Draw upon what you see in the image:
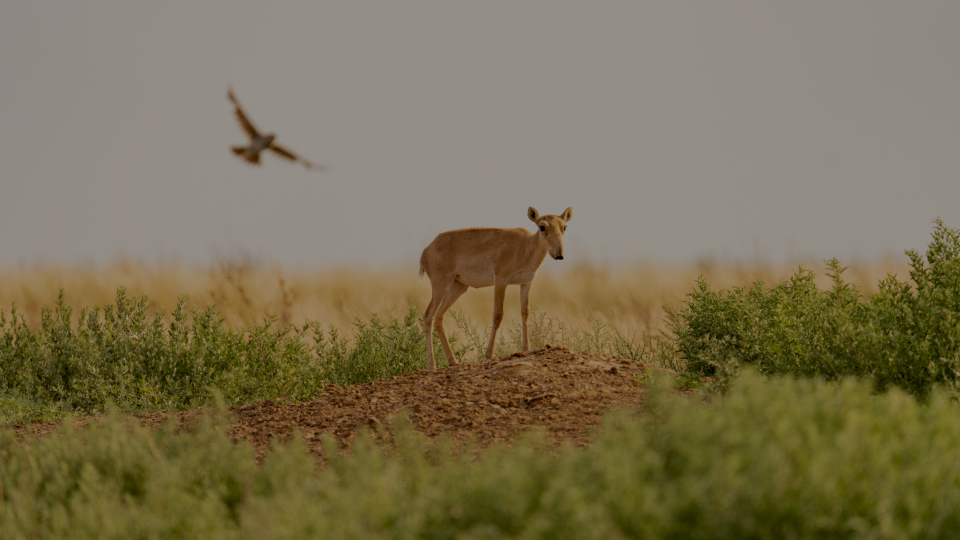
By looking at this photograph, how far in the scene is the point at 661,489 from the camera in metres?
3.50

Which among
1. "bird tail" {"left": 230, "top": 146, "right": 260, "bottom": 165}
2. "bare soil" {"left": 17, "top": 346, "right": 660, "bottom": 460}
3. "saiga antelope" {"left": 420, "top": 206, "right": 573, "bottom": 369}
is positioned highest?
"bird tail" {"left": 230, "top": 146, "right": 260, "bottom": 165}

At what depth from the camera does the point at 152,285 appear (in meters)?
19.8

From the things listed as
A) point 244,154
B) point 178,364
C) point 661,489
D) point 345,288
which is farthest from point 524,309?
point 345,288

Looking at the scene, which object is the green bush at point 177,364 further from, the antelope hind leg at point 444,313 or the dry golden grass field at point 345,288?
the dry golden grass field at point 345,288

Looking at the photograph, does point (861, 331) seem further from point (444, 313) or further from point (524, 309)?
point (444, 313)

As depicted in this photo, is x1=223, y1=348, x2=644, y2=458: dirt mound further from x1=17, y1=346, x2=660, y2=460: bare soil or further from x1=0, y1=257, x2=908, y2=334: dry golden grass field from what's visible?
x1=0, y1=257, x2=908, y2=334: dry golden grass field

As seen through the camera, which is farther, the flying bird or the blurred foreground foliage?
the flying bird

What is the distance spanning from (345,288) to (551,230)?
12372 mm

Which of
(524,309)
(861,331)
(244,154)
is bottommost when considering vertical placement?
(861,331)

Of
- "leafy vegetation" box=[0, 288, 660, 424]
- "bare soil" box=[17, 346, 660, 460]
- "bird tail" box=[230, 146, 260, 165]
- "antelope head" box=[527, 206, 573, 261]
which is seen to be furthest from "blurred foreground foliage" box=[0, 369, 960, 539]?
"antelope head" box=[527, 206, 573, 261]

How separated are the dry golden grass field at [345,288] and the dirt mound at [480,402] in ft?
19.1

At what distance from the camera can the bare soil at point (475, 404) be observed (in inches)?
243

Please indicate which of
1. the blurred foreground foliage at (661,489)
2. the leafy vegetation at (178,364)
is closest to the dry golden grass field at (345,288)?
the leafy vegetation at (178,364)

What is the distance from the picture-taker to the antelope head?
371 inches
